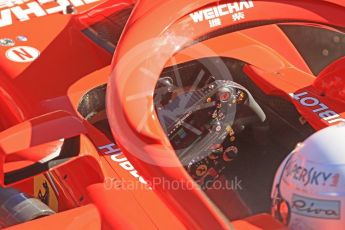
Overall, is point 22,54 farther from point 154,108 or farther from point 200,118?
point 154,108

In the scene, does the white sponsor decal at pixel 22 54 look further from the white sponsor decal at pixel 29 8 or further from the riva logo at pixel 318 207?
the riva logo at pixel 318 207

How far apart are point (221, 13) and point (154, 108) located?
0.45 metres

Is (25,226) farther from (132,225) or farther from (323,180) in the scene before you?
(323,180)

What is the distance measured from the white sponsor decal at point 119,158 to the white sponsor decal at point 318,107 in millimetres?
858

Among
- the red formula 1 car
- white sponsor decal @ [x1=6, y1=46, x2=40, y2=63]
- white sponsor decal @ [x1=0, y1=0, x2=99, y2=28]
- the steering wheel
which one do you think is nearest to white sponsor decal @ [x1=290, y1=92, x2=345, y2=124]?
the red formula 1 car

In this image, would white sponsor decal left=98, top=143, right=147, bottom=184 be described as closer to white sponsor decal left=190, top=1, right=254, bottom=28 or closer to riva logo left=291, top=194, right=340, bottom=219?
white sponsor decal left=190, top=1, right=254, bottom=28

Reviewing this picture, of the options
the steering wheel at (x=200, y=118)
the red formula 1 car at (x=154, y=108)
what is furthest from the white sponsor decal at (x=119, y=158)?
the steering wheel at (x=200, y=118)

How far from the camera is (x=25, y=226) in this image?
3.33 metres

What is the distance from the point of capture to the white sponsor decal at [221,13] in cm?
324

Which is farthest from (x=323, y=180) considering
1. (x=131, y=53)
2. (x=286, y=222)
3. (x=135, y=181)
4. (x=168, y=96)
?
(x=168, y=96)

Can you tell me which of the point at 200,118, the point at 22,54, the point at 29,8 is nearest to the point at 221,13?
the point at 200,118

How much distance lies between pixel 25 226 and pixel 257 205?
1.04 meters

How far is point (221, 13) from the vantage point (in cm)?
326

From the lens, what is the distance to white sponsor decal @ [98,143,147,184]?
3605 millimetres
